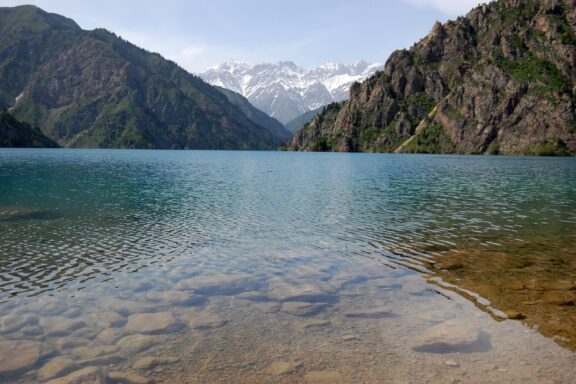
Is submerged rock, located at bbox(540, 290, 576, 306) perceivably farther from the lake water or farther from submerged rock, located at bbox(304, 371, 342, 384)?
submerged rock, located at bbox(304, 371, 342, 384)

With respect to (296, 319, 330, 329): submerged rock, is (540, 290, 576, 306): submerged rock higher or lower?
higher

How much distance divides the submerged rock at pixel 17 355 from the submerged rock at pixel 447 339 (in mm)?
15500

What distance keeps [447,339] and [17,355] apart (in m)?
18.0

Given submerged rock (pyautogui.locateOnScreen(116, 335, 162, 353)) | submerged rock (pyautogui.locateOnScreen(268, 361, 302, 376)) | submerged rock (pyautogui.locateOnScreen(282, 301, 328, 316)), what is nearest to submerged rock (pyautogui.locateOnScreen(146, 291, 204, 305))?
submerged rock (pyautogui.locateOnScreen(116, 335, 162, 353))

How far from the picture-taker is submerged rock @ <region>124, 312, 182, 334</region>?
20047 mm

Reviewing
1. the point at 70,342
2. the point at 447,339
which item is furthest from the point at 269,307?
the point at 70,342

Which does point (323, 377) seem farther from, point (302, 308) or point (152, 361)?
point (302, 308)

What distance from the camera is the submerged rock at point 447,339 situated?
18422mm

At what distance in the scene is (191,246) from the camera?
37.1 metres

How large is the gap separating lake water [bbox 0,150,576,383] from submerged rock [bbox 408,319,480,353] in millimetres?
87

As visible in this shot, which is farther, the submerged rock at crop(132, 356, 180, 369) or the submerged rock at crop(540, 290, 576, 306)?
the submerged rock at crop(540, 290, 576, 306)

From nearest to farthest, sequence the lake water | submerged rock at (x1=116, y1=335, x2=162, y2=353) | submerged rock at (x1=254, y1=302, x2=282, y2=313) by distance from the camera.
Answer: the lake water < submerged rock at (x1=116, y1=335, x2=162, y2=353) < submerged rock at (x1=254, y1=302, x2=282, y2=313)

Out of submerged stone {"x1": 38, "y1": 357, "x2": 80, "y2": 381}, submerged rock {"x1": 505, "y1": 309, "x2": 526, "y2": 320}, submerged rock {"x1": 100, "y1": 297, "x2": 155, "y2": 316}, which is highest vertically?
submerged rock {"x1": 505, "y1": 309, "x2": 526, "y2": 320}

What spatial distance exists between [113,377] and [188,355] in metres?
2.94
